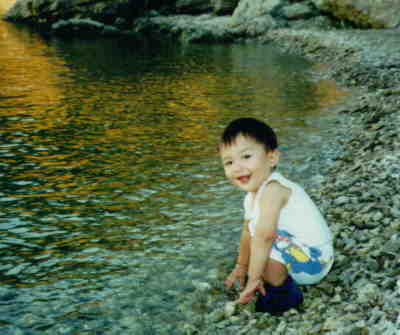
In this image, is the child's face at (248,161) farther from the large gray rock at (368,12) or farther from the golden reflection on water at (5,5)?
the golden reflection on water at (5,5)

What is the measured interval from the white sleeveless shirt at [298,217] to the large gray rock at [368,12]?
34302 millimetres

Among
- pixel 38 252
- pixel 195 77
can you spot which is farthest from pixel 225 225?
pixel 195 77

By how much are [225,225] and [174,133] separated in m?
6.01

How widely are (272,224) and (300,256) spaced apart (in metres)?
0.54

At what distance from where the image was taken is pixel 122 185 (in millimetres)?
9383

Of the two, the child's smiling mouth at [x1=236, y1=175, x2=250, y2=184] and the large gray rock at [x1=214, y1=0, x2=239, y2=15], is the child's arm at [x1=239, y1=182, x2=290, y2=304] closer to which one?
the child's smiling mouth at [x1=236, y1=175, x2=250, y2=184]

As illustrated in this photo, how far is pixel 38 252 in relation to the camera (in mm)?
6887

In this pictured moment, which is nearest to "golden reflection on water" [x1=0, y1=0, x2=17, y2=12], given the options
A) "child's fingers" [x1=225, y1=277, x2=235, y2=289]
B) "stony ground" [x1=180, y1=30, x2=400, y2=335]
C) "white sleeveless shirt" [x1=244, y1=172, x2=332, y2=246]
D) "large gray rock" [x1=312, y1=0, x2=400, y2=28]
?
"large gray rock" [x1=312, y1=0, x2=400, y2=28]

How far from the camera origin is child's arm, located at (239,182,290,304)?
4379 mm

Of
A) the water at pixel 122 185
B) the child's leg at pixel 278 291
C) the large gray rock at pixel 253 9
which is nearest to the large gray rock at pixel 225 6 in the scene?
the large gray rock at pixel 253 9

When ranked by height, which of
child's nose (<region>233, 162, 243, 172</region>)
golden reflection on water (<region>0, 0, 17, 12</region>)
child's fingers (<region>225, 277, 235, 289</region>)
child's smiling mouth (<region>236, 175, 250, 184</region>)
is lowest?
child's fingers (<region>225, 277, 235, 289</region>)

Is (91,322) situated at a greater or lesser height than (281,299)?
lesser

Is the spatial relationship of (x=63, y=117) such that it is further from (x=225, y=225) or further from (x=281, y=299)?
(x=281, y=299)

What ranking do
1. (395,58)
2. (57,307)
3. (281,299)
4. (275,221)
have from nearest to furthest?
(275,221), (281,299), (57,307), (395,58)
